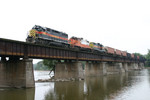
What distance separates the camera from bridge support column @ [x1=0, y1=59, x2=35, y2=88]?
1013 inches

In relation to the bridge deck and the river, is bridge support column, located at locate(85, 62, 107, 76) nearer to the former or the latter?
the bridge deck

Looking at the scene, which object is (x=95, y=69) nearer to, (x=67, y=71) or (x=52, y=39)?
(x=67, y=71)

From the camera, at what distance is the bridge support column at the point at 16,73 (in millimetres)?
25734

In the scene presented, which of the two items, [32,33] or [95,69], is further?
[95,69]

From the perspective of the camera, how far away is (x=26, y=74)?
25.5 m

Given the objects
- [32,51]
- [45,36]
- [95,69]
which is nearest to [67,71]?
[45,36]

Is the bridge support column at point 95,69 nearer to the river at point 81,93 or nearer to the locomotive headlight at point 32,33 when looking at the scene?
the river at point 81,93

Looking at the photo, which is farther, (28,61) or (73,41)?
(73,41)

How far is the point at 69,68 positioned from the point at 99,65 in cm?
2033

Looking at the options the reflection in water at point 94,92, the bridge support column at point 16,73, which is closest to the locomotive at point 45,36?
the bridge support column at point 16,73

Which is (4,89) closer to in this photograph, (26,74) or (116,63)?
(26,74)

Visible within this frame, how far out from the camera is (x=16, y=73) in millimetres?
26109

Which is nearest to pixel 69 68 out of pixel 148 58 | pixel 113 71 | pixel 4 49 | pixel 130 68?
pixel 4 49

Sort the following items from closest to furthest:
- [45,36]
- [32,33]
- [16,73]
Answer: [16,73] < [32,33] < [45,36]
